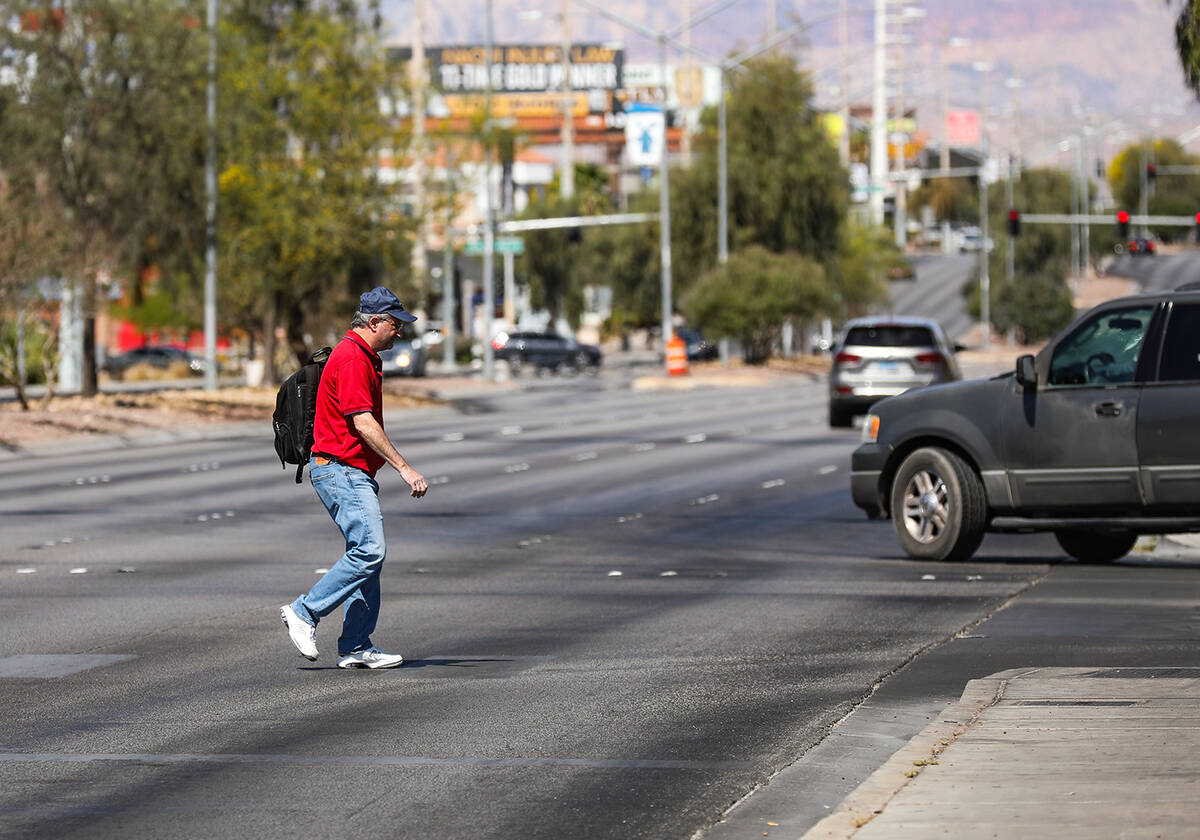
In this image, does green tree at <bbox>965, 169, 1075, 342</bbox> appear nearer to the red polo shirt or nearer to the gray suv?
the gray suv

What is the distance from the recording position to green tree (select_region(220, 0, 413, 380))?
146 ft

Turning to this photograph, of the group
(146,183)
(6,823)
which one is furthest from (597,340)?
(6,823)

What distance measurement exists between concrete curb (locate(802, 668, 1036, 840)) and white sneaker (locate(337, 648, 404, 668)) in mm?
2974

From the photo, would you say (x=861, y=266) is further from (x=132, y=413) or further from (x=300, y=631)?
(x=300, y=631)

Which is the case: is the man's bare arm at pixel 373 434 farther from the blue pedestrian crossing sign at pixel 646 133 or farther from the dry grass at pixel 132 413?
the blue pedestrian crossing sign at pixel 646 133

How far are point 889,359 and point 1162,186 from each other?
151644mm

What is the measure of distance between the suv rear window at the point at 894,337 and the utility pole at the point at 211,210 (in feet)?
45.4

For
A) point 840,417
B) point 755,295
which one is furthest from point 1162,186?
point 840,417

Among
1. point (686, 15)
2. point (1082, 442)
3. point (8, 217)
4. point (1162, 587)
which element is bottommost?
point (1162, 587)

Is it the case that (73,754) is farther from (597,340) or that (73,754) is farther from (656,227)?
(597,340)

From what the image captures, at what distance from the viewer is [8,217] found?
34438mm

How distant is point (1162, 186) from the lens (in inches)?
6959

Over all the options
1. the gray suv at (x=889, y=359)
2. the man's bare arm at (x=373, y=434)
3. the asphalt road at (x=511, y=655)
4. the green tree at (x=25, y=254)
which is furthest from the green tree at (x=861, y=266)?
the man's bare arm at (x=373, y=434)

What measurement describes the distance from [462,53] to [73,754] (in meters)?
172
